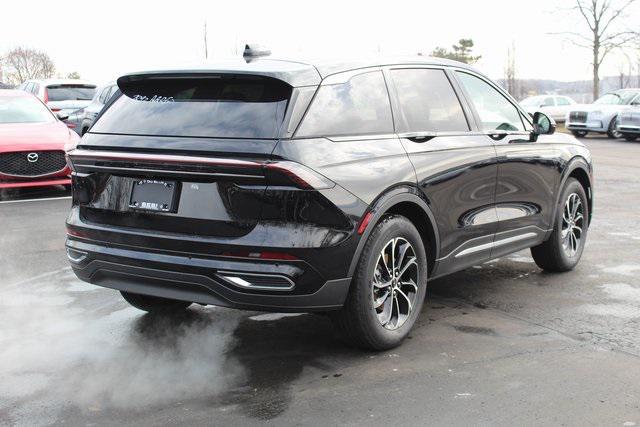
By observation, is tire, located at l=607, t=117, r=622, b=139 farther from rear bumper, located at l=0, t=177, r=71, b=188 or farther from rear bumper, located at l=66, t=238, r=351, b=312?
Answer: rear bumper, located at l=66, t=238, r=351, b=312

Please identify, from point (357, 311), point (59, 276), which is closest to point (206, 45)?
point (59, 276)

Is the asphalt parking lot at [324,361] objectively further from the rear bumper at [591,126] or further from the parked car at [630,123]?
the rear bumper at [591,126]

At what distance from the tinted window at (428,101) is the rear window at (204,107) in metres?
1.02

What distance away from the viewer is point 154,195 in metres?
4.09

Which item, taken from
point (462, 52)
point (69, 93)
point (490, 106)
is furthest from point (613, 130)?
point (462, 52)

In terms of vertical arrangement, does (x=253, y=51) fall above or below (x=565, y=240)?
above

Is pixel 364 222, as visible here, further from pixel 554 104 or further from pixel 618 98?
pixel 554 104

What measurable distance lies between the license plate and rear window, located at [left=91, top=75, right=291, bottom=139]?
0.93 feet

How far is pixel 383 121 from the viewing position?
15.0 feet

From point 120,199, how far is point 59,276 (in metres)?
2.47

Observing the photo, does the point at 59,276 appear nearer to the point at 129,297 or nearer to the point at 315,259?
the point at 129,297

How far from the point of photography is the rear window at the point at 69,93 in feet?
66.6

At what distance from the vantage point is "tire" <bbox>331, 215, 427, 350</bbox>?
4.21m

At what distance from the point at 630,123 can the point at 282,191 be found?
73.2 ft
